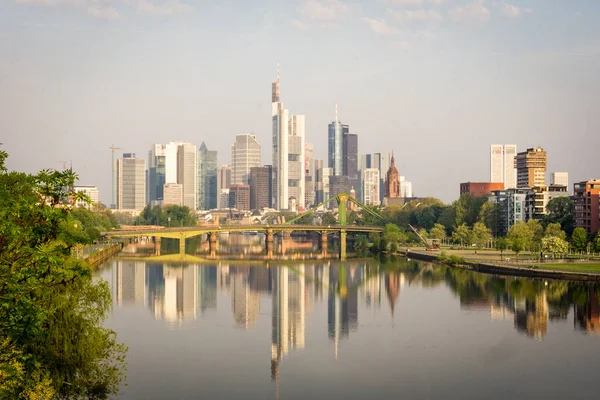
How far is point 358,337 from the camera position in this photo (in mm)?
31000

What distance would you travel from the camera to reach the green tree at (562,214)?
216 ft

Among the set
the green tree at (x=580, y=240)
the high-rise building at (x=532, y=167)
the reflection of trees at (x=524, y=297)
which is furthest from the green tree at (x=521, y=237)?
the high-rise building at (x=532, y=167)

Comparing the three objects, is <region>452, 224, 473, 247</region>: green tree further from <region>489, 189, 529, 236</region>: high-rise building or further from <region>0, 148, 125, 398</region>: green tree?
<region>0, 148, 125, 398</region>: green tree

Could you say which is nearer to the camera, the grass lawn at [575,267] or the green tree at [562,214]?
the grass lawn at [575,267]

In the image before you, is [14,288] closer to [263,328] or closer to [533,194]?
[263,328]

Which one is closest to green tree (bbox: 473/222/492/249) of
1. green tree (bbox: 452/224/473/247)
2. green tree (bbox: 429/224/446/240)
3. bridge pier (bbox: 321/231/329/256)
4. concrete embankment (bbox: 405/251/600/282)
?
green tree (bbox: 452/224/473/247)

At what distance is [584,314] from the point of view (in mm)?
34844

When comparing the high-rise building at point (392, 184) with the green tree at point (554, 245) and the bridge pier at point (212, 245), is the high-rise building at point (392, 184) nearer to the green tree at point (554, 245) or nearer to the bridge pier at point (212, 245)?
the bridge pier at point (212, 245)

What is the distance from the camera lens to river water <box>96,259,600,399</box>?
23.4 m

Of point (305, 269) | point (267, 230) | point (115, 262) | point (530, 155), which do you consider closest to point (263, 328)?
point (305, 269)

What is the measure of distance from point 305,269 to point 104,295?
125 feet

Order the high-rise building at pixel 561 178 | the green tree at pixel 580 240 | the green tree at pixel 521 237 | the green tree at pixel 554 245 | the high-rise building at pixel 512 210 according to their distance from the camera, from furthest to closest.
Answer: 1. the high-rise building at pixel 561 178
2. the high-rise building at pixel 512 210
3. the green tree at pixel 521 237
4. the green tree at pixel 580 240
5. the green tree at pixel 554 245

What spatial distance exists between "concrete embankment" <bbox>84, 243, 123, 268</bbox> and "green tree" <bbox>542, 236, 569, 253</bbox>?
31.7 metres

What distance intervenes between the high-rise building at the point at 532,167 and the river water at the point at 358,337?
7628cm
